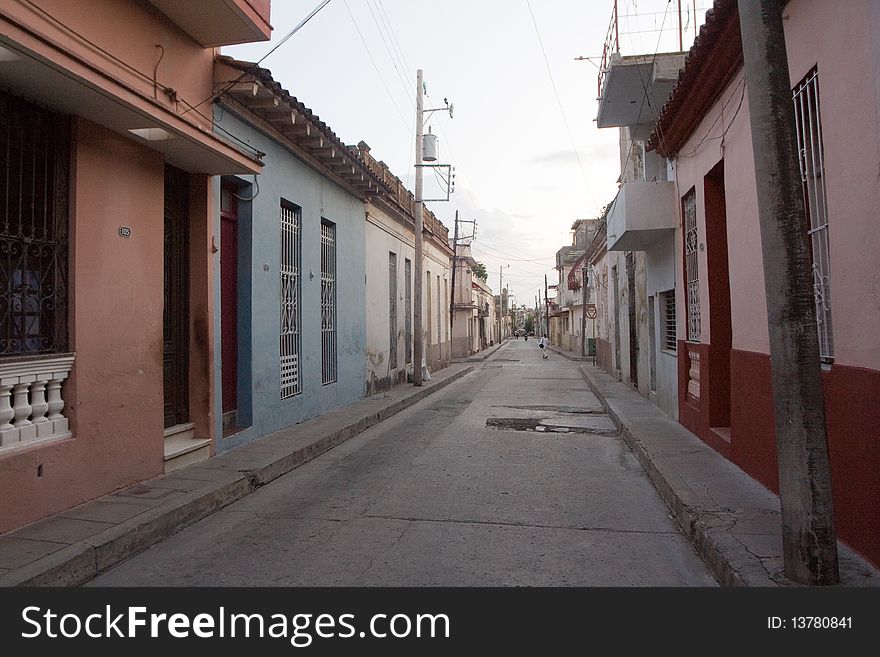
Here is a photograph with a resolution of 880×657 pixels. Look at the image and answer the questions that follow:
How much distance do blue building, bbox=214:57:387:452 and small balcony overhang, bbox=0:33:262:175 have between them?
1.36 metres

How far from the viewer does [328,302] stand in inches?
463

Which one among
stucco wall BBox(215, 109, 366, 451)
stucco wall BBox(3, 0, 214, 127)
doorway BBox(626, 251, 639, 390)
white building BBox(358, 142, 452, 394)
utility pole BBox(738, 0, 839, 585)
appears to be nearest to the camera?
utility pole BBox(738, 0, 839, 585)

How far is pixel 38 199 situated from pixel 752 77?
527cm

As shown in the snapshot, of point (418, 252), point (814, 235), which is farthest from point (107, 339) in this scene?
point (418, 252)

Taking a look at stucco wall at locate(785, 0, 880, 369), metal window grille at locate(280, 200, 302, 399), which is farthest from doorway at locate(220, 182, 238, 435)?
stucco wall at locate(785, 0, 880, 369)

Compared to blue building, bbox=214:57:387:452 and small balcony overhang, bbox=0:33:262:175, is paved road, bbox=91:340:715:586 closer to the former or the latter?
blue building, bbox=214:57:387:452

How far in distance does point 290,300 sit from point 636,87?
7.11m

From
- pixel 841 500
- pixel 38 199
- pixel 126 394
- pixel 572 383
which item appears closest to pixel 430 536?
pixel 841 500

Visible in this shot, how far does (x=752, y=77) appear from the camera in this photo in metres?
3.62

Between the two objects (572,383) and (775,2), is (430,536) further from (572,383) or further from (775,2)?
(572,383)

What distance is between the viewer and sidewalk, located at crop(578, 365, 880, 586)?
3.66 m

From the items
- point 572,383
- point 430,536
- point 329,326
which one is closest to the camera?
point 430,536

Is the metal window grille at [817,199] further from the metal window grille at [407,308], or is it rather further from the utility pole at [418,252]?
A: the metal window grille at [407,308]

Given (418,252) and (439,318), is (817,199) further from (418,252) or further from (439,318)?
(439,318)
